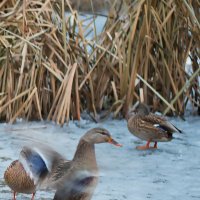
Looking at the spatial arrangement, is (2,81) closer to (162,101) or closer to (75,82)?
(75,82)

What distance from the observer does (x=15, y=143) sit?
18.3 ft

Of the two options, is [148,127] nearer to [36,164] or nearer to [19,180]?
[19,180]

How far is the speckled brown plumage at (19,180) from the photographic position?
4004 mm

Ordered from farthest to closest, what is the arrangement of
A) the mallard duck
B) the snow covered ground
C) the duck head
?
the snow covered ground < the duck head < the mallard duck

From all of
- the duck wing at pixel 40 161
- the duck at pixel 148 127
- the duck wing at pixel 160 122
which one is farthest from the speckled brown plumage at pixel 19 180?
the duck wing at pixel 160 122

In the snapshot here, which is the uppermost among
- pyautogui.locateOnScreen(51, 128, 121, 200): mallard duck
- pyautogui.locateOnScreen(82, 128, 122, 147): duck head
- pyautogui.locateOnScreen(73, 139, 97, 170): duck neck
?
pyautogui.locateOnScreen(82, 128, 122, 147): duck head

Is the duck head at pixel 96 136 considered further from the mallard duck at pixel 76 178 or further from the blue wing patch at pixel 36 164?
the blue wing patch at pixel 36 164

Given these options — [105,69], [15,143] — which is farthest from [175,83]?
[15,143]

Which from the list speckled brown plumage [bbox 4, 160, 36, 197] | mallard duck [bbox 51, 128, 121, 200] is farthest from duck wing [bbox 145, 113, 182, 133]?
mallard duck [bbox 51, 128, 121, 200]

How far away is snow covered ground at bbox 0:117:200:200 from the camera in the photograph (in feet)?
14.3

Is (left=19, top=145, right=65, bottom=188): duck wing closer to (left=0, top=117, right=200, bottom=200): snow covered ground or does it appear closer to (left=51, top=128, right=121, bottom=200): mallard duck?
(left=51, top=128, right=121, bottom=200): mallard duck

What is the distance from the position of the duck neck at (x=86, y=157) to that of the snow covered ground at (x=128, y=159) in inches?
10.0

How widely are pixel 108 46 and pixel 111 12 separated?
0.36m

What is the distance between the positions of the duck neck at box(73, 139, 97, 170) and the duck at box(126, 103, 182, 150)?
1942mm
